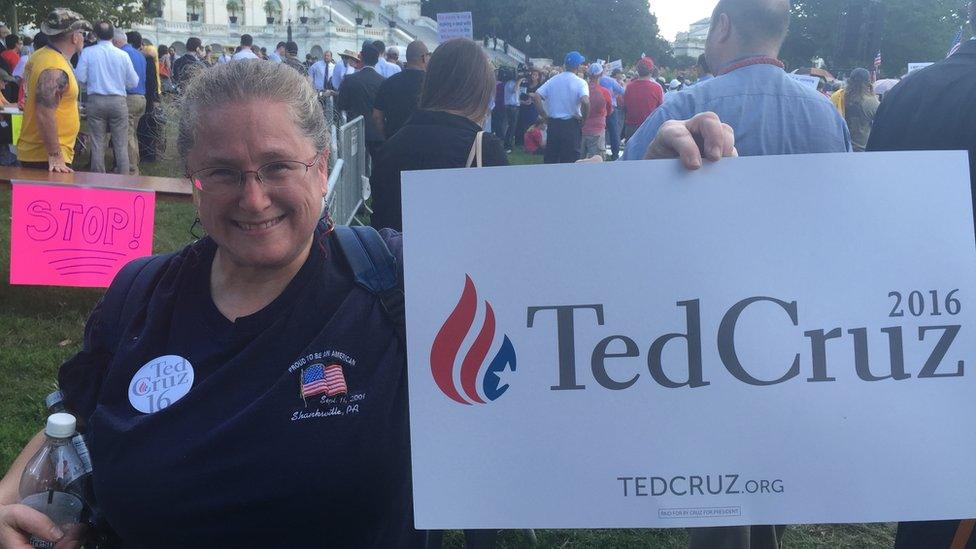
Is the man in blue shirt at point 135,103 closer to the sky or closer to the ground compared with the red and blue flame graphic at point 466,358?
closer to the sky

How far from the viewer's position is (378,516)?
1.88 m

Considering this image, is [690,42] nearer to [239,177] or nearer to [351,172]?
[351,172]

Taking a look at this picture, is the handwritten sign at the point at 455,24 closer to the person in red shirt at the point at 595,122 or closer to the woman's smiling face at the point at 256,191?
the person in red shirt at the point at 595,122

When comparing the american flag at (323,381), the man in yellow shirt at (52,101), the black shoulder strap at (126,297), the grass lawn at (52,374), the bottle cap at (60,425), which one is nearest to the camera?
the american flag at (323,381)

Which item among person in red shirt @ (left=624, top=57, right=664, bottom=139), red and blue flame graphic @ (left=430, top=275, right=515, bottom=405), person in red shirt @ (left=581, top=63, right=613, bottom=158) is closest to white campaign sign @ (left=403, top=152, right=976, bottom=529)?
red and blue flame graphic @ (left=430, top=275, right=515, bottom=405)

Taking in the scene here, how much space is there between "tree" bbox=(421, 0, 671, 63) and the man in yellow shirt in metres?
62.9

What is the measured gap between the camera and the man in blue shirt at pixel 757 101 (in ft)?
10.2

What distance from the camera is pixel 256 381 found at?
1824mm

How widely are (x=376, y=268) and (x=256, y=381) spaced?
332mm

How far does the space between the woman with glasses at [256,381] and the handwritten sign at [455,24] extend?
639 inches

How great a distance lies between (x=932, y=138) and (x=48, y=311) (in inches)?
231

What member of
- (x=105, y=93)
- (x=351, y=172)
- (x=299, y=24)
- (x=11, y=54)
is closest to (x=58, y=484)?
(x=351, y=172)

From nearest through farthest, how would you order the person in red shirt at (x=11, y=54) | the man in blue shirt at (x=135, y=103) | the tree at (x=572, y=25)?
the man in blue shirt at (x=135, y=103)
the person in red shirt at (x=11, y=54)
the tree at (x=572, y=25)

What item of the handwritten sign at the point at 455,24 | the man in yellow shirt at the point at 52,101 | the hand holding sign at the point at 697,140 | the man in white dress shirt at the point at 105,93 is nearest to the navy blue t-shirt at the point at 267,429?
the hand holding sign at the point at 697,140
